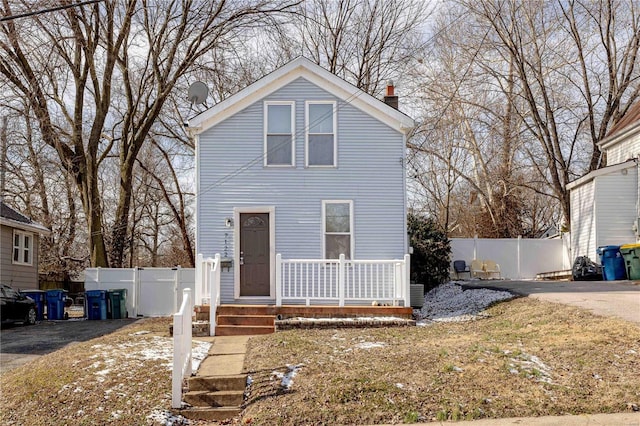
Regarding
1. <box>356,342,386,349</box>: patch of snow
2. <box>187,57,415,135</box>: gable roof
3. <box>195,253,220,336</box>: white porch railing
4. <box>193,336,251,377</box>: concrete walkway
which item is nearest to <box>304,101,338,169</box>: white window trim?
<box>187,57,415,135</box>: gable roof

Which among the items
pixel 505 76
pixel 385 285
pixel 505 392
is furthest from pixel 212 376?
pixel 505 76

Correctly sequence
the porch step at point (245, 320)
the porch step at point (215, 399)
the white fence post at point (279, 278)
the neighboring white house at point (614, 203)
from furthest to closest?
the neighboring white house at point (614, 203) < the white fence post at point (279, 278) < the porch step at point (245, 320) < the porch step at point (215, 399)

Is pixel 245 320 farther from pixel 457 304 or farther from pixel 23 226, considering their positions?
pixel 23 226

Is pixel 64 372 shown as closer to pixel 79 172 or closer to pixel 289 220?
pixel 289 220

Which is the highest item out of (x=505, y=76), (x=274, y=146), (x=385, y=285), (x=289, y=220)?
(x=505, y=76)

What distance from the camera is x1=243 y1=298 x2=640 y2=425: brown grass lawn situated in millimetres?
7457

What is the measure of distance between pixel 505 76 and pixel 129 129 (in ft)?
53.6

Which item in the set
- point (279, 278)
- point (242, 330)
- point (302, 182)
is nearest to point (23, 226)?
point (302, 182)

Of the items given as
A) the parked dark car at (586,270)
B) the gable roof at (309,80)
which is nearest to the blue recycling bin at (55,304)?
the gable roof at (309,80)

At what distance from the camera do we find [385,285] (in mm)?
14695

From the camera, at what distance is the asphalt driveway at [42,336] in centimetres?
1237

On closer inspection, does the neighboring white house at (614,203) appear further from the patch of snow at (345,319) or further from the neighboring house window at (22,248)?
the neighboring house window at (22,248)

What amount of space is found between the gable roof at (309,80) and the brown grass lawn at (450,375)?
6249 mm

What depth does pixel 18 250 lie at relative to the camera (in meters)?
23.3
